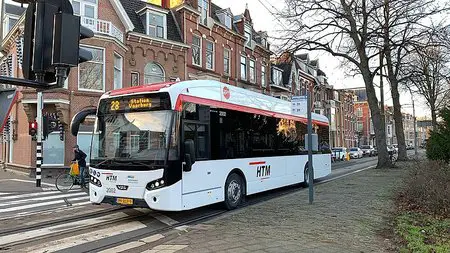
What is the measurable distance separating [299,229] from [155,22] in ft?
72.9

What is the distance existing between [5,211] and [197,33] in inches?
821

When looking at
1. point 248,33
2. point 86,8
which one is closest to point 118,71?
point 86,8

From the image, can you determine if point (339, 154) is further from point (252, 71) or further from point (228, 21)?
point (228, 21)

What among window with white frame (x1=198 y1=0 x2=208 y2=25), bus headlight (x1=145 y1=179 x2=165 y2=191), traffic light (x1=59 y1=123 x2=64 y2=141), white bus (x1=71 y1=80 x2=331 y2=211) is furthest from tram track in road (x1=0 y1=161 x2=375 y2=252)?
window with white frame (x1=198 y1=0 x2=208 y2=25)

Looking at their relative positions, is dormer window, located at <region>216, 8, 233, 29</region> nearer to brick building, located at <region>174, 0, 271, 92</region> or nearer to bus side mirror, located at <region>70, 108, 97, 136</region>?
brick building, located at <region>174, 0, 271, 92</region>

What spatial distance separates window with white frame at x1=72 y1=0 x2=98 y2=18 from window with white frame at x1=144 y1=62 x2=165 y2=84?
4.81 m

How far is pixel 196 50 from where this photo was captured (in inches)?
1144

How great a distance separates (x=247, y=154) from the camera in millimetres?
10859

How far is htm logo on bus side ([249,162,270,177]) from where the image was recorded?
11361 mm

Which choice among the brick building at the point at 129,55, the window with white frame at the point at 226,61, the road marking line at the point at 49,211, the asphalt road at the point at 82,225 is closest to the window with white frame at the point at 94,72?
Result: the brick building at the point at 129,55

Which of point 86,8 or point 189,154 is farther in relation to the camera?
point 86,8

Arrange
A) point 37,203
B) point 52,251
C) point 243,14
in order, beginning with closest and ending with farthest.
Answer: point 52,251, point 37,203, point 243,14

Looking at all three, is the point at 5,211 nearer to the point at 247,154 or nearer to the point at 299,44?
the point at 247,154

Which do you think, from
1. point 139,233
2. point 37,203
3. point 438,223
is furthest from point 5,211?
point 438,223
